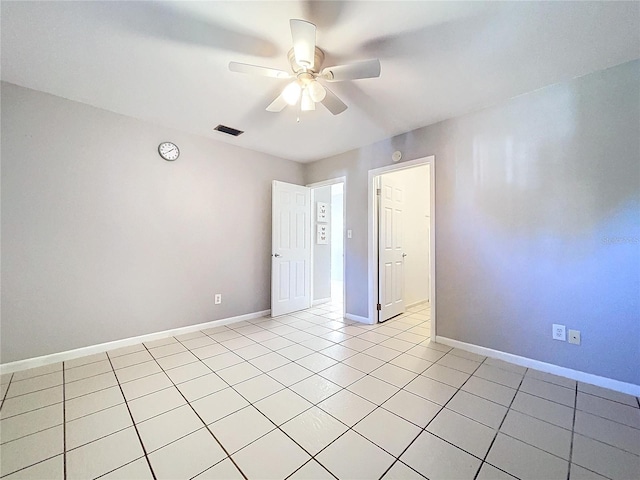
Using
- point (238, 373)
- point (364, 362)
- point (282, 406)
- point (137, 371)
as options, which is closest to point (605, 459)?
point (364, 362)

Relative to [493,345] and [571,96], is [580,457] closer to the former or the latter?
[493,345]

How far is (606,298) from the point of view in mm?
1961

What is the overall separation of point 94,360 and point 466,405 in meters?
3.18

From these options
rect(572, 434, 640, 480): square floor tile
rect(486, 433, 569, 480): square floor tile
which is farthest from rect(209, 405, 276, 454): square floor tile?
rect(572, 434, 640, 480): square floor tile

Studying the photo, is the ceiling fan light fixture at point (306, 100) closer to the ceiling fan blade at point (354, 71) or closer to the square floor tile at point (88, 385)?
the ceiling fan blade at point (354, 71)

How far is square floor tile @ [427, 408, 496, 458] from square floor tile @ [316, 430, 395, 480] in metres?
0.39

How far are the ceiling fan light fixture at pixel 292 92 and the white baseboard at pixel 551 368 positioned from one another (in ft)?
9.10

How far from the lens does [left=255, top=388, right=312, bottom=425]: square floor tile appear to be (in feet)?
5.34

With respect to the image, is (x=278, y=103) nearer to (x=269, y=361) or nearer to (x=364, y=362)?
(x=269, y=361)

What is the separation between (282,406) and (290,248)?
2521 mm

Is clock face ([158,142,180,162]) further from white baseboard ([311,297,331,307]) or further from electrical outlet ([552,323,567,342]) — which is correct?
electrical outlet ([552,323,567,342])

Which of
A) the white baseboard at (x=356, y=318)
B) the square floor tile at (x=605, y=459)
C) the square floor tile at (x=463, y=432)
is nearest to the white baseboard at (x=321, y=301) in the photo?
the white baseboard at (x=356, y=318)

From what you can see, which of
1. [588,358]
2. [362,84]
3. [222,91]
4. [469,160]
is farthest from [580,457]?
[222,91]

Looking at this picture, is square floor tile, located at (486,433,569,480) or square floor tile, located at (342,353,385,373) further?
square floor tile, located at (342,353,385,373)
